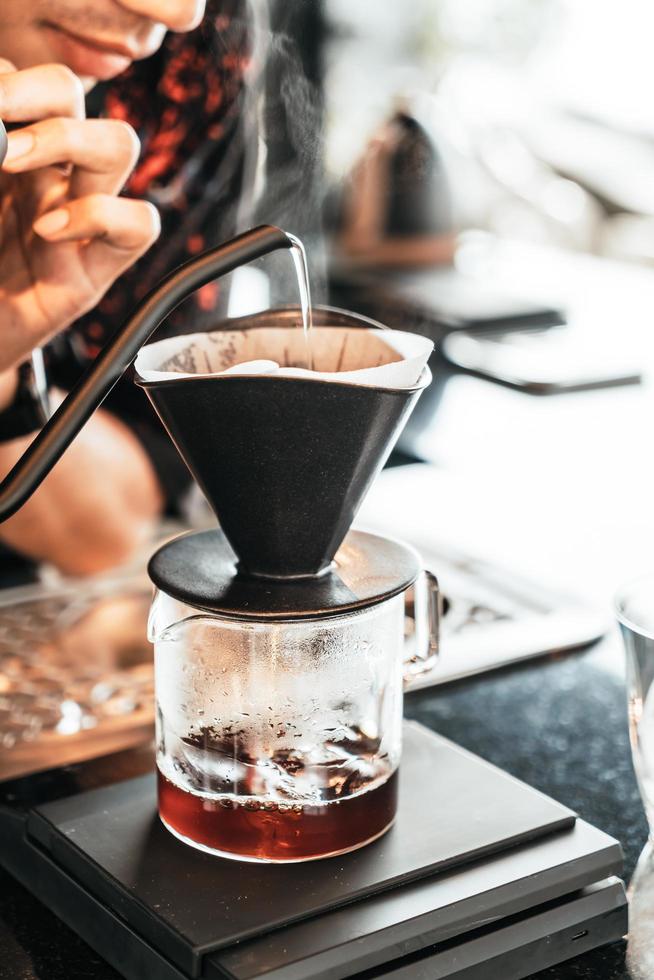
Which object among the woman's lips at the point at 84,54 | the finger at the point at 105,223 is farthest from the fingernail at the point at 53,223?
the woman's lips at the point at 84,54

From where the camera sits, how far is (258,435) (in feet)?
2.04

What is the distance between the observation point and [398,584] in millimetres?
658

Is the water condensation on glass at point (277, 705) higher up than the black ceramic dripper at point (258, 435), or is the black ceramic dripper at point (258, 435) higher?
the black ceramic dripper at point (258, 435)

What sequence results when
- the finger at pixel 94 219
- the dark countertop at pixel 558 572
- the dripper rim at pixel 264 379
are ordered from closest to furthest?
1. the dripper rim at pixel 264 379
2. the dark countertop at pixel 558 572
3. the finger at pixel 94 219

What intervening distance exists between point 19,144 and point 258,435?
28 centimetres

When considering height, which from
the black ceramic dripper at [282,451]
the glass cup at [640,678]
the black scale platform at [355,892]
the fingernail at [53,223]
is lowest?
the black scale platform at [355,892]

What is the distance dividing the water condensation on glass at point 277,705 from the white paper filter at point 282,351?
0.42ft

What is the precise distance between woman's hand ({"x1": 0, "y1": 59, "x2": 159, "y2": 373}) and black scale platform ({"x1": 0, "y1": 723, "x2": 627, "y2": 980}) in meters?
0.38

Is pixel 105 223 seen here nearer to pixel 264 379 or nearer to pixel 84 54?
pixel 84 54

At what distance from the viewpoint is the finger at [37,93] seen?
758mm

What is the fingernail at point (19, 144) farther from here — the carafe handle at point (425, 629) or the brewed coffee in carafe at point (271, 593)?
the carafe handle at point (425, 629)

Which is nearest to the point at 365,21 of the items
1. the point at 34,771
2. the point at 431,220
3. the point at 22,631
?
the point at 431,220

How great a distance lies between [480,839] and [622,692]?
1.16ft

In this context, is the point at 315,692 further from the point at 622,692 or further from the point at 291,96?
the point at 291,96
